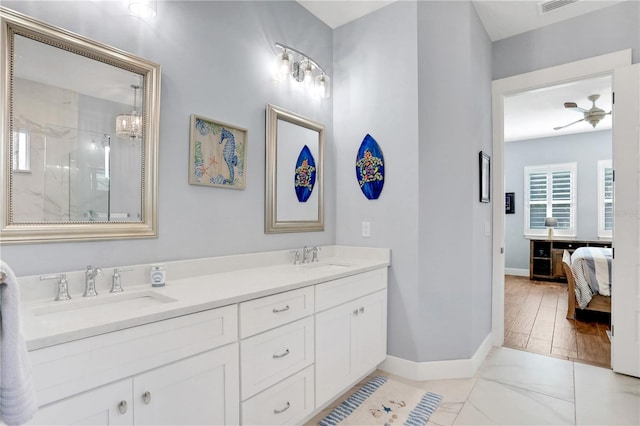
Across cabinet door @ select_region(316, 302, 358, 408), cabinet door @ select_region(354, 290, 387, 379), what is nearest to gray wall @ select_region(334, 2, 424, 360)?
cabinet door @ select_region(354, 290, 387, 379)

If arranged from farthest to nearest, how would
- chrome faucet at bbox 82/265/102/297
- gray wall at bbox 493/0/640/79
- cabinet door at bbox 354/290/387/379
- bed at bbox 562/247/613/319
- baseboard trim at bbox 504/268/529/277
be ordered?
baseboard trim at bbox 504/268/529/277 < bed at bbox 562/247/613/319 < gray wall at bbox 493/0/640/79 < cabinet door at bbox 354/290/387/379 < chrome faucet at bbox 82/265/102/297

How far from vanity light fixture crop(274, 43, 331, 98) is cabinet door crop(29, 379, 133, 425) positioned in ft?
6.67

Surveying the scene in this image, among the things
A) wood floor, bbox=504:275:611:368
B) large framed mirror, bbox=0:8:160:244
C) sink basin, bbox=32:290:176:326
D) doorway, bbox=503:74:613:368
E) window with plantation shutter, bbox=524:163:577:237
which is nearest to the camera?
sink basin, bbox=32:290:176:326

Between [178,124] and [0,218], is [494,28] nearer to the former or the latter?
[178,124]

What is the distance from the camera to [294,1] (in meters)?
2.59

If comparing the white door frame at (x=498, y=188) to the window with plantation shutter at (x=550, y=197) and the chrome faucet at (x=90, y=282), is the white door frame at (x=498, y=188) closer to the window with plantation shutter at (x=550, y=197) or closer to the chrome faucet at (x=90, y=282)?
the chrome faucet at (x=90, y=282)

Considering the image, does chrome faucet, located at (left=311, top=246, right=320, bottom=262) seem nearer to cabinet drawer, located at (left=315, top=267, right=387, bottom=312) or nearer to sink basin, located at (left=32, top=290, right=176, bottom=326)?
cabinet drawer, located at (left=315, top=267, right=387, bottom=312)

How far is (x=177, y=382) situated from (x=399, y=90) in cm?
236

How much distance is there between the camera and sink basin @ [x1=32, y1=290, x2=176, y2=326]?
1153 mm

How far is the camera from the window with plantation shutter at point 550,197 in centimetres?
643

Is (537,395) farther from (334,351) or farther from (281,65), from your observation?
(281,65)

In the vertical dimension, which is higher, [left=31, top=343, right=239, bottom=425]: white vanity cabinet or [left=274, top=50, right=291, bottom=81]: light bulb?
[left=274, top=50, right=291, bottom=81]: light bulb

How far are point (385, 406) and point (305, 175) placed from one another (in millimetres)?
1695

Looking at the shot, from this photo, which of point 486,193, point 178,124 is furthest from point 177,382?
point 486,193
